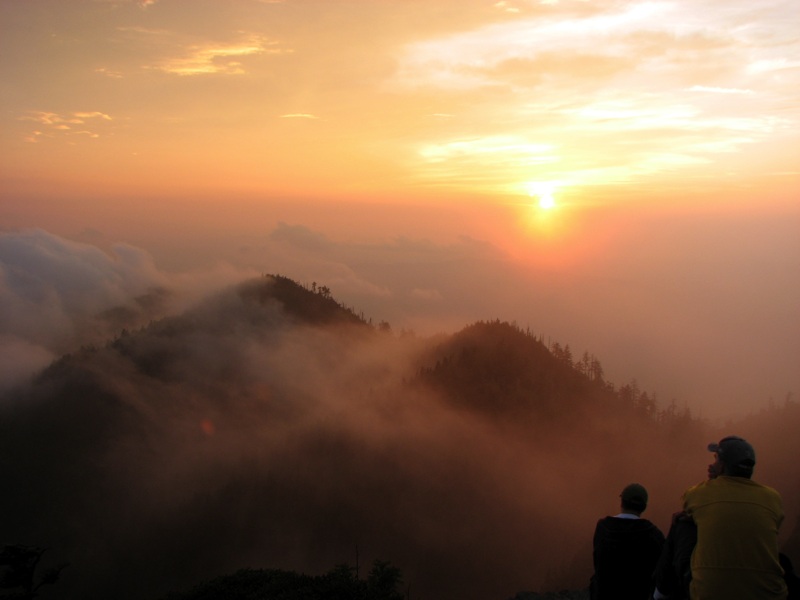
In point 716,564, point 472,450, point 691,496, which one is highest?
point 691,496

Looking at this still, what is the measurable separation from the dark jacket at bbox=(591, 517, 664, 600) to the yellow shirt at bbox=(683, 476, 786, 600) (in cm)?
141

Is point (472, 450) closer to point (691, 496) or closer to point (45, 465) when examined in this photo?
point (45, 465)

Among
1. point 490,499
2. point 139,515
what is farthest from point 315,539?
point 139,515

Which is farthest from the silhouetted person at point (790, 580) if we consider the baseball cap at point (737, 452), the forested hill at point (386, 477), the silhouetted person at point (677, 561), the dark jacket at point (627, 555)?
the forested hill at point (386, 477)

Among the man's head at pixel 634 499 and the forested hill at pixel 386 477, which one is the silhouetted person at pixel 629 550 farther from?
the forested hill at pixel 386 477

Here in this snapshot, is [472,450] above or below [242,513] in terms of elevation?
above

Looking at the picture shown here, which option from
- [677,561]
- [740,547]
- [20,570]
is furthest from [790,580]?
[20,570]

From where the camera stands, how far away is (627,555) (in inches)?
334

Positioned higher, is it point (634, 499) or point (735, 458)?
point (735, 458)

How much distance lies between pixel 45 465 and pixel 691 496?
196 metres

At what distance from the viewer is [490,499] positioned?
143875 mm

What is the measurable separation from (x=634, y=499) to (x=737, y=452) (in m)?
1.80

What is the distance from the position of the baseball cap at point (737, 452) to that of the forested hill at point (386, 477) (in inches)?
3990

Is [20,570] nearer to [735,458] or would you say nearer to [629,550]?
[629,550]
